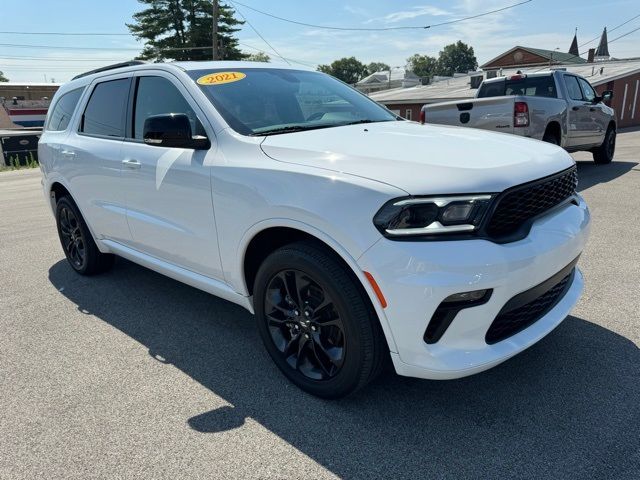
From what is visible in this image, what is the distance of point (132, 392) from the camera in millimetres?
2922

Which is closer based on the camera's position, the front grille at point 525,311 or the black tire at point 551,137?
the front grille at point 525,311

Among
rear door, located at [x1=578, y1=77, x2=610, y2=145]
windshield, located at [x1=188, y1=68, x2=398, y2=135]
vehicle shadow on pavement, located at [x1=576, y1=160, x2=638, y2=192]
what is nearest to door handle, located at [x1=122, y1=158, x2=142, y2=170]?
windshield, located at [x1=188, y1=68, x2=398, y2=135]

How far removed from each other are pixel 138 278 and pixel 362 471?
133 inches

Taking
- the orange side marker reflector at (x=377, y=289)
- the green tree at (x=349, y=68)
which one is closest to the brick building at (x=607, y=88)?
the orange side marker reflector at (x=377, y=289)

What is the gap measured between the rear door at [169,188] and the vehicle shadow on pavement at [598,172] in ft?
21.6

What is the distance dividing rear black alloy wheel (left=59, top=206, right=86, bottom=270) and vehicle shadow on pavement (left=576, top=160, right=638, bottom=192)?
6974mm

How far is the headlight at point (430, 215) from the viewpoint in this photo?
2.20 metres

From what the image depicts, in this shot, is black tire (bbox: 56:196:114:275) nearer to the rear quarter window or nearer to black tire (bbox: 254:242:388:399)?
black tire (bbox: 254:242:388:399)

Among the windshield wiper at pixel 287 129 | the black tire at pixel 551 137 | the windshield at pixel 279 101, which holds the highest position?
the windshield at pixel 279 101

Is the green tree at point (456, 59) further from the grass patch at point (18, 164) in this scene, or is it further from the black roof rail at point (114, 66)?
the black roof rail at point (114, 66)

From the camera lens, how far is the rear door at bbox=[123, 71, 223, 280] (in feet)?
10.2

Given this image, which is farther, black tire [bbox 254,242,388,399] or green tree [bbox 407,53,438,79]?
green tree [bbox 407,53,438,79]

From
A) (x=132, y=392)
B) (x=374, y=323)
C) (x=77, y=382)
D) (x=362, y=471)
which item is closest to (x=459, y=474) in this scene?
(x=362, y=471)

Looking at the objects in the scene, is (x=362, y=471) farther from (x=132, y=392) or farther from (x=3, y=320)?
(x=3, y=320)
